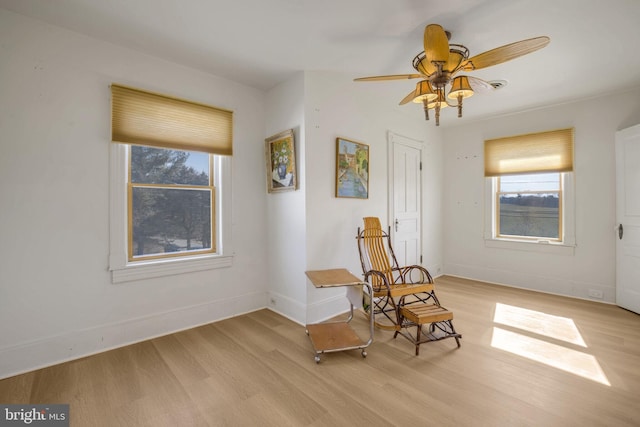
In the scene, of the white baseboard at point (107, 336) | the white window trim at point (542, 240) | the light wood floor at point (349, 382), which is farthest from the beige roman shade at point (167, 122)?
the white window trim at point (542, 240)

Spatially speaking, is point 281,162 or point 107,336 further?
point 281,162

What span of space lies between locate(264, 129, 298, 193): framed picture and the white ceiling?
758mm

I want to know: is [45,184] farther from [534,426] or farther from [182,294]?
[534,426]

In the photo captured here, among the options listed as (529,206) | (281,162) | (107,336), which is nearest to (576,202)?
(529,206)

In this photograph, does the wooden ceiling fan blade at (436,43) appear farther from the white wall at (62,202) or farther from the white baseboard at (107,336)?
the white baseboard at (107,336)

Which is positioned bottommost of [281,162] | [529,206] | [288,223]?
[288,223]

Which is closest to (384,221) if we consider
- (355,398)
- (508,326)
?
(508,326)

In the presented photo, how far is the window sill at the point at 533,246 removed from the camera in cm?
434

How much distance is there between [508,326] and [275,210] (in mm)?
3109

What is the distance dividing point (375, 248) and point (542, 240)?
9.93 feet

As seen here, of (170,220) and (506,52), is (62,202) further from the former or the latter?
(506,52)

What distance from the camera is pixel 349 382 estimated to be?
7.19 ft

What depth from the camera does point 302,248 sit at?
10.9ft

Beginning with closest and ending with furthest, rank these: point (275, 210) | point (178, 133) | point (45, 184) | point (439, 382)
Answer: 1. point (439, 382)
2. point (45, 184)
3. point (178, 133)
4. point (275, 210)
